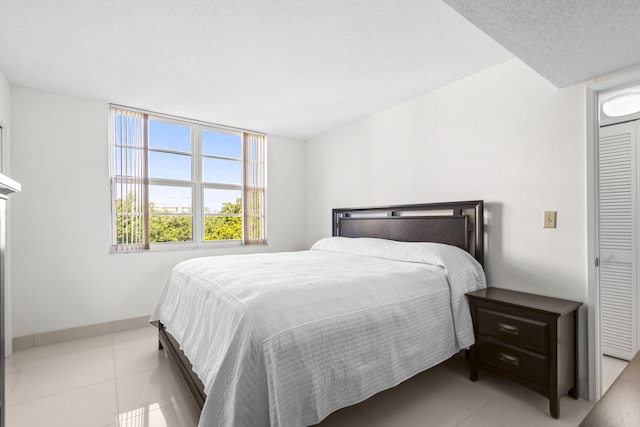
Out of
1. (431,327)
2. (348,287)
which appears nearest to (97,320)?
(348,287)

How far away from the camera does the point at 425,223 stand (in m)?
3.01

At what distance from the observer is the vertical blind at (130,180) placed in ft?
11.3

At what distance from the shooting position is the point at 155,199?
3.71m

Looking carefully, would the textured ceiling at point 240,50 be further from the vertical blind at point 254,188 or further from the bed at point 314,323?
the bed at point 314,323

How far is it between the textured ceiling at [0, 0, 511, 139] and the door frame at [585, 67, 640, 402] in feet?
2.29

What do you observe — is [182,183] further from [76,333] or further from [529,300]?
[529,300]

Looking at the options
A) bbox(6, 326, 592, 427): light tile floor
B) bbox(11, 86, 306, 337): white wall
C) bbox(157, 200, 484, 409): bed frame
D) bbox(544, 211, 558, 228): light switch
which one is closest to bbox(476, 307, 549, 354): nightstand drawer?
bbox(6, 326, 592, 427): light tile floor

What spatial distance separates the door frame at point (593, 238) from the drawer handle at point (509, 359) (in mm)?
498

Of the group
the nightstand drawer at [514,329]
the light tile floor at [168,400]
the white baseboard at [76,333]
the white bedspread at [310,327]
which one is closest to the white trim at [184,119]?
the white bedspread at [310,327]

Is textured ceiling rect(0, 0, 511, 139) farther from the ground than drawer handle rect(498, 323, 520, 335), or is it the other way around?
textured ceiling rect(0, 0, 511, 139)

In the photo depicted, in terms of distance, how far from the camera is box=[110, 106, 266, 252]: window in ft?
11.5

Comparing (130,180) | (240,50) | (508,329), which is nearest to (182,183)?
(130,180)

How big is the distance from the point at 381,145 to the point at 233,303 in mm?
2691

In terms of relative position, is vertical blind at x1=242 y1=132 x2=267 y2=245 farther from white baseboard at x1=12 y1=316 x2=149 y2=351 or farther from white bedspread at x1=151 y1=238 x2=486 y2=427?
white bedspread at x1=151 y1=238 x2=486 y2=427
